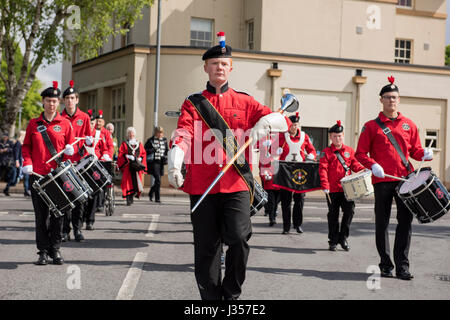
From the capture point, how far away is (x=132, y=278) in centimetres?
689

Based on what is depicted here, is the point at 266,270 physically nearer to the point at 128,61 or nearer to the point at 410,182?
the point at 410,182

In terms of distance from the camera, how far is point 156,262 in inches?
317

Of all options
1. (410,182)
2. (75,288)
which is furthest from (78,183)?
(410,182)

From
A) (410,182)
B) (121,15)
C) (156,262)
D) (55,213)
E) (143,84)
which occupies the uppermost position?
(121,15)

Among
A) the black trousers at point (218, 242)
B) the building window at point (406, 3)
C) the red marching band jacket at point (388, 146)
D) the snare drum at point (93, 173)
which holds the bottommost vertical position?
the black trousers at point (218, 242)

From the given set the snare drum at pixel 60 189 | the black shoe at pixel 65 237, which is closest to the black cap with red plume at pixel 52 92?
the snare drum at pixel 60 189

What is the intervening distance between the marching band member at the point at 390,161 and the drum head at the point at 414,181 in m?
0.22

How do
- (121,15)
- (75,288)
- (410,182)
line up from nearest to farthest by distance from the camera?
1. (75,288)
2. (410,182)
3. (121,15)

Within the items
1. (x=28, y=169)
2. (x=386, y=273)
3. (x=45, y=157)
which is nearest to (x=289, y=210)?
(x=386, y=273)

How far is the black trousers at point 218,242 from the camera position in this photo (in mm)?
5039

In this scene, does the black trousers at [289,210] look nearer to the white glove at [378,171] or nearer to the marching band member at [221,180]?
the white glove at [378,171]

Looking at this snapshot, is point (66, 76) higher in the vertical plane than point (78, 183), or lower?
higher

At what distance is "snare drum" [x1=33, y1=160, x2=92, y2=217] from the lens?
7.59 meters
